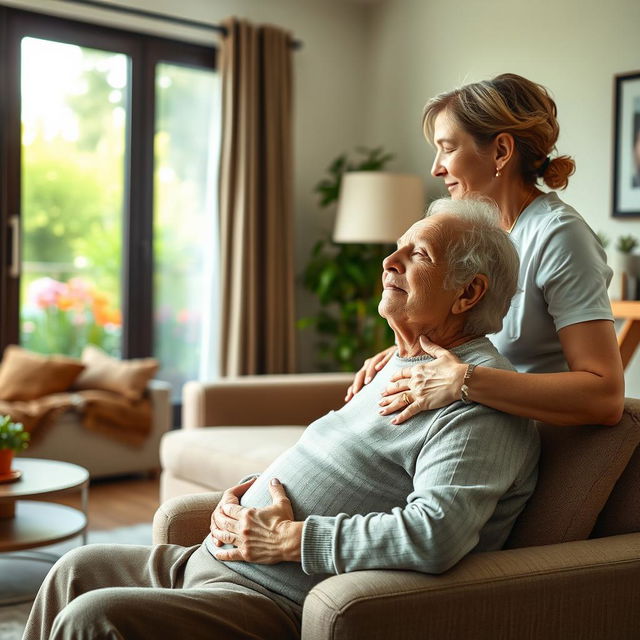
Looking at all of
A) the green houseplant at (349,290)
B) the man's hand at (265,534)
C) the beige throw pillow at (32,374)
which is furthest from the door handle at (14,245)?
the man's hand at (265,534)

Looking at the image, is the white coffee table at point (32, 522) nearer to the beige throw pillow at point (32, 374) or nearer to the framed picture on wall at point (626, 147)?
the beige throw pillow at point (32, 374)

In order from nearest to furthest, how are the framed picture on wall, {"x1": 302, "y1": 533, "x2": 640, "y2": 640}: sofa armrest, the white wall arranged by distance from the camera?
{"x1": 302, "y1": 533, "x2": 640, "y2": 640}: sofa armrest
the framed picture on wall
the white wall

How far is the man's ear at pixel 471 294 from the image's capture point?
60.1 inches

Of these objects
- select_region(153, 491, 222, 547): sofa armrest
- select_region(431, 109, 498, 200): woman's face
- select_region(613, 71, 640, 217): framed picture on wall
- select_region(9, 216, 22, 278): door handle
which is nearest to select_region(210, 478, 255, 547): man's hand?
select_region(153, 491, 222, 547): sofa armrest

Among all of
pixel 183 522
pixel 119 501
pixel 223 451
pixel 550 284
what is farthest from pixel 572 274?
pixel 119 501

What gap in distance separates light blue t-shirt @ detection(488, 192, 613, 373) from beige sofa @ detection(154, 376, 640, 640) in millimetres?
155

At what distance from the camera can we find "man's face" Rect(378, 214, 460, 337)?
1.53m

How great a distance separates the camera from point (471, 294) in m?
1.53

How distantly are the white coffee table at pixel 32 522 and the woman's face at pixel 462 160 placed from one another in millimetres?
1649

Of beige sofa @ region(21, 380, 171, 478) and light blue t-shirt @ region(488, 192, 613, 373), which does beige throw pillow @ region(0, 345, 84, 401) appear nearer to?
beige sofa @ region(21, 380, 171, 478)

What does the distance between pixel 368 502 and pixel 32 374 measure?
2988 mm

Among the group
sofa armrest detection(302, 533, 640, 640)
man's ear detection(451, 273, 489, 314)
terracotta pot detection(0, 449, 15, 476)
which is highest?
man's ear detection(451, 273, 489, 314)

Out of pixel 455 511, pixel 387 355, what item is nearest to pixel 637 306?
pixel 387 355

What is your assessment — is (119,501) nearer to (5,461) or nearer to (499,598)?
(5,461)
